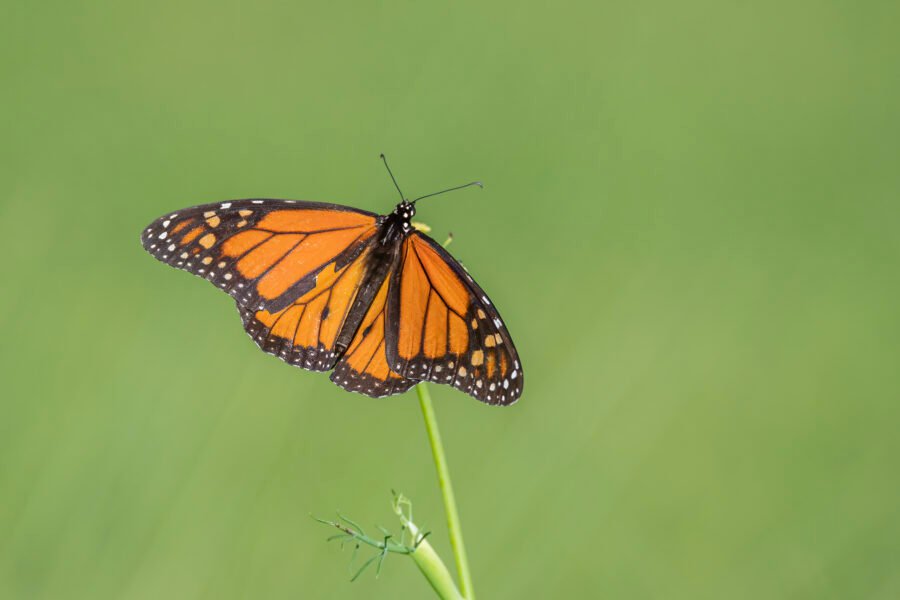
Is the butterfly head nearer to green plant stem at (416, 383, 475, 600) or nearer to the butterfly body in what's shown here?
the butterfly body

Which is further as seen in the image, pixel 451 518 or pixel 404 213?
pixel 404 213

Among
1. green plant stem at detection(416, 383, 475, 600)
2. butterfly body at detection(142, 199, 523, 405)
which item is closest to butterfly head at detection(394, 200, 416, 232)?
butterfly body at detection(142, 199, 523, 405)

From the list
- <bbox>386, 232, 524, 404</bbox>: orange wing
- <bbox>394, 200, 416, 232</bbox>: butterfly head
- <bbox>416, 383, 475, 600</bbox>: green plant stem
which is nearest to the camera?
<bbox>416, 383, 475, 600</bbox>: green plant stem

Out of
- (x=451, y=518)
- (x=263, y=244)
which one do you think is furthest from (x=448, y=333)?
(x=451, y=518)

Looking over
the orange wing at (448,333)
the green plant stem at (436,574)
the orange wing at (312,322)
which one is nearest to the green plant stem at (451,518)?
the green plant stem at (436,574)

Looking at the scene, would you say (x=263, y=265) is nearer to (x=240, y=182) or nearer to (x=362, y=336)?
(x=362, y=336)

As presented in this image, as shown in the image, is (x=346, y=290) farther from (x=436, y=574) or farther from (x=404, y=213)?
(x=436, y=574)

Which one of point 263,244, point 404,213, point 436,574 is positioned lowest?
point 436,574

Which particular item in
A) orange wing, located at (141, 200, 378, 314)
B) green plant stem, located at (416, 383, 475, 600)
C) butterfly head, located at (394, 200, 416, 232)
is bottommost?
green plant stem, located at (416, 383, 475, 600)
